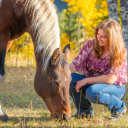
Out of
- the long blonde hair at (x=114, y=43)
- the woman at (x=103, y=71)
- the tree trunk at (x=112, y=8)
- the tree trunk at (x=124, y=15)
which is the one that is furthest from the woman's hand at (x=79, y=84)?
the tree trunk at (x=124, y=15)

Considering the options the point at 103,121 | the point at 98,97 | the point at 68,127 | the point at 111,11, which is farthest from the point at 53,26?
the point at 111,11

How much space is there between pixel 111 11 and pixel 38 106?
4.31 metres

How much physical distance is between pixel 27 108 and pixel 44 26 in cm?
171

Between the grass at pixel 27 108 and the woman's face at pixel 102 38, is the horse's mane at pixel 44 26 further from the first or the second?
the grass at pixel 27 108

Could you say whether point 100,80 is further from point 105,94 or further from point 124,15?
point 124,15

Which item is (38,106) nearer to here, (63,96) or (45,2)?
(63,96)

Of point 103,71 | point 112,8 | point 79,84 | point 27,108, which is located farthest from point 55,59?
point 112,8

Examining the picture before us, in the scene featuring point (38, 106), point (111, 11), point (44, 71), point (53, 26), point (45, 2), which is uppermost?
point (111, 11)

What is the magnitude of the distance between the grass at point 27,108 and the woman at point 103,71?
0.58 feet

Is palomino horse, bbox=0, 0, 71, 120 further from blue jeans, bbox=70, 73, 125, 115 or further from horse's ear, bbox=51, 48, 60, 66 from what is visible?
blue jeans, bbox=70, 73, 125, 115

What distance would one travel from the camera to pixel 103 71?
274 cm

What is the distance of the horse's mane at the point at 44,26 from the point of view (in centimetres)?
237


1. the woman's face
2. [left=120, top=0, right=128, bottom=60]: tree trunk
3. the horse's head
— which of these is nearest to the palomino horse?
the horse's head

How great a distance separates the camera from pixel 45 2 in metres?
2.60
